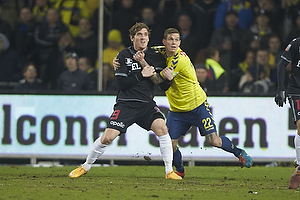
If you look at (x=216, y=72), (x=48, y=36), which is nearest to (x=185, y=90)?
(x=216, y=72)

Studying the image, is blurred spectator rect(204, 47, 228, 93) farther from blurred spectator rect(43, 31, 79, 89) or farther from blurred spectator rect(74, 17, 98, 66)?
blurred spectator rect(43, 31, 79, 89)

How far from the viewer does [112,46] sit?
1309 centimetres

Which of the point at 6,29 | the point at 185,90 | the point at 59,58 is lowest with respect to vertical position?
the point at 185,90

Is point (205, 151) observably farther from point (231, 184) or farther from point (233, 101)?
point (231, 184)

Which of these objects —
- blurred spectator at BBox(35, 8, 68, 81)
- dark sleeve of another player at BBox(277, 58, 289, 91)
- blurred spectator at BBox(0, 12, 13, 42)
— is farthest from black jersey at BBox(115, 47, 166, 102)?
blurred spectator at BBox(0, 12, 13, 42)

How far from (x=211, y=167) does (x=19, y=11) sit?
533 cm

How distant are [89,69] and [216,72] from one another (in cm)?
254

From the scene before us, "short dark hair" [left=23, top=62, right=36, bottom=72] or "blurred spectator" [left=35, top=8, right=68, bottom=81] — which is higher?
"blurred spectator" [left=35, top=8, right=68, bottom=81]

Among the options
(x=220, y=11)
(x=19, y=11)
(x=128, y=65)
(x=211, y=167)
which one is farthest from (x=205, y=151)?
→ (x=19, y=11)

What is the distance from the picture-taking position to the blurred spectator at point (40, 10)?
13984 mm

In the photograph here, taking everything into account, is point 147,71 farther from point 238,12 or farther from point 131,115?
point 238,12

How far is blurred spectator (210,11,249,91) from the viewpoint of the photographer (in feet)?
42.8

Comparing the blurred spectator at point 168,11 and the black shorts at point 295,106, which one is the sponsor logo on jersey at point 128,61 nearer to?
the black shorts at point 295,106

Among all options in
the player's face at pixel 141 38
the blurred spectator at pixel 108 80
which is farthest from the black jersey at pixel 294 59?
the blurred spectator at pixel 108 80
